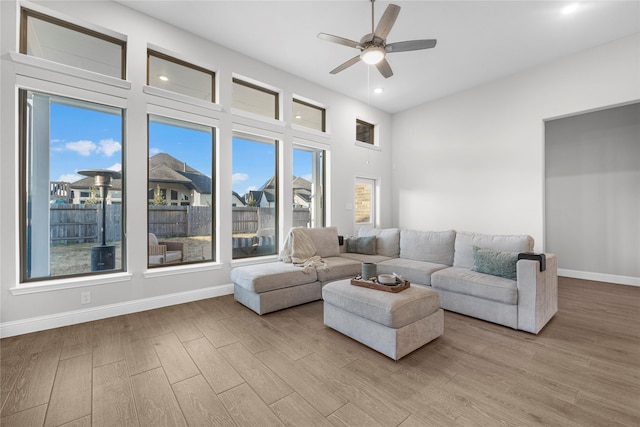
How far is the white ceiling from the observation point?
324cm

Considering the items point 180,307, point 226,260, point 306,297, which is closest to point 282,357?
point 306,297

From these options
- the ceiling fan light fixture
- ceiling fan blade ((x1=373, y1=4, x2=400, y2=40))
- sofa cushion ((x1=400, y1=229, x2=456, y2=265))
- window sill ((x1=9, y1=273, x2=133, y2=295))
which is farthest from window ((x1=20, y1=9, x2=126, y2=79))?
sofa cushion ((x1=400, y1=229, x2=456, y2=265))

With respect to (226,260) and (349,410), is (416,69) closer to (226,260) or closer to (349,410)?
(226,260)

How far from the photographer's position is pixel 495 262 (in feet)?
10.2

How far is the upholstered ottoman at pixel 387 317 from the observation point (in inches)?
88.0

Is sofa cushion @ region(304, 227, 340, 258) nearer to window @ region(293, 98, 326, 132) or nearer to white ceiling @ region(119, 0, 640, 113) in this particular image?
window @ region(293, 98, 326, 132)

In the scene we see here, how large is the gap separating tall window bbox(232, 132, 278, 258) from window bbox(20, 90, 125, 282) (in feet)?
4.98

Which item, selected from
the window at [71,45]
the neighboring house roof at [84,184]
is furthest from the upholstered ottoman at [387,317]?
the window at [71,45]

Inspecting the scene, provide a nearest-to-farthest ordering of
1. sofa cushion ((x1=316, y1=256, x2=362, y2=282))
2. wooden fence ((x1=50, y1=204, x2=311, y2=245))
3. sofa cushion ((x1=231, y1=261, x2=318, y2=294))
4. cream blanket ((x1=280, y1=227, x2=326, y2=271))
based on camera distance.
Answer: wooden fence ((x1=50, y1=204, x2=311, y2=245)), sofa cushion ((x1=231, y1=261, x2=318, y2=294)), sofa cushion ((x1=316, y1=256, x2=362, y2=282)), cream blanket ((x1=280, y1=227, x2=326, y2=271))

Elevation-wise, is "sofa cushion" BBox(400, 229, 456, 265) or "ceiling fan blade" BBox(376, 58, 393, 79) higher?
"ceiling fan blade" BBox(376, 58, 393, 79)

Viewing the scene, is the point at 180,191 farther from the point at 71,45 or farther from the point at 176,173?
the point at 71,45

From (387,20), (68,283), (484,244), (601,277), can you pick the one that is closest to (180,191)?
(68,283)

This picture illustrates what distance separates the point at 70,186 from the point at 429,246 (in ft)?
15.5

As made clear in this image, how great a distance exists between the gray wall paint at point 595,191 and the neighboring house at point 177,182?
6407 millimetres
